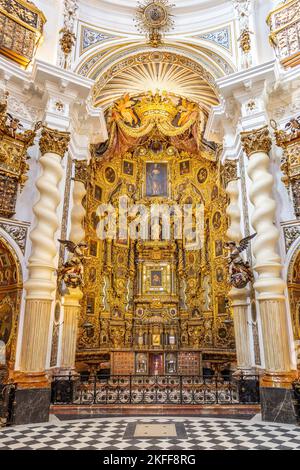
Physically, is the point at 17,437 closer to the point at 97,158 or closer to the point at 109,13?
the point at 97,158

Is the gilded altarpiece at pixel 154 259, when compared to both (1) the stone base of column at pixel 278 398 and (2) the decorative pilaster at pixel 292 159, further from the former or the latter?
(1) the stone base of column at pixel 278 398

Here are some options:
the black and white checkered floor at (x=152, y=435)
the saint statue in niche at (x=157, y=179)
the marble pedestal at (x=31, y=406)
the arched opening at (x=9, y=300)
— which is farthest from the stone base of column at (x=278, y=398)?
the saint statue in niche at (x=157, y=179)

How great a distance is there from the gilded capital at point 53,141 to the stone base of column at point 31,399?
5.25 metres

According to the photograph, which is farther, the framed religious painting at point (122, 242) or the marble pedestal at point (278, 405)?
the framed religious painting at point (122, 242)

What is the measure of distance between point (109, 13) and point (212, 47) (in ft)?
11.5

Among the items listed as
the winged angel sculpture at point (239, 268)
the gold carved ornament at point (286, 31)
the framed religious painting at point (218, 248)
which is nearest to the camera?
the winged angel sculpture at point (239, 268)

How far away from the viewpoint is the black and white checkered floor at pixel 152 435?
213 inches

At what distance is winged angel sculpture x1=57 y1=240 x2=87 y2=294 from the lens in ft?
29.1

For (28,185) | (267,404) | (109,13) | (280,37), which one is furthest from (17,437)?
(109,13)

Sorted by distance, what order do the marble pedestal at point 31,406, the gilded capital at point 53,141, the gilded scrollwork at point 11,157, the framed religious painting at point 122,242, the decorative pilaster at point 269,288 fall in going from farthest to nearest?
the framed religious painting at point 122,242 < the gilded capital at point 53,141 < the gilded scrollwork at point 11,157 < the decorative pilaster at point 269,288 < the marble pedestal at point 31,406

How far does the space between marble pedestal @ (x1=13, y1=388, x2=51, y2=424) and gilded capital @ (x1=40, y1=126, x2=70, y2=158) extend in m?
5.52

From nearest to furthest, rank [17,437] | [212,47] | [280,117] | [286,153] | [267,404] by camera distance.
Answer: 1. [17,437]
2. [267,404]
3. [286,153]
4. [280,117]
5. [212,47]
